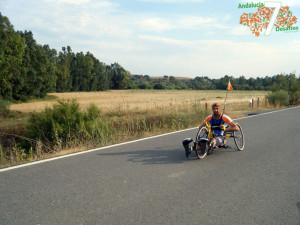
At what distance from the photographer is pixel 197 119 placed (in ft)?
44.2

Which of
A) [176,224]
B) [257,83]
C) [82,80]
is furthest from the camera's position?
[257,83]

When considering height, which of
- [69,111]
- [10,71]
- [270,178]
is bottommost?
[270,178]

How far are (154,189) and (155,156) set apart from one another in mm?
2112

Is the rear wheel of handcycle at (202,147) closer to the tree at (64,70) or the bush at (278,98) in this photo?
the bush at (278,98)

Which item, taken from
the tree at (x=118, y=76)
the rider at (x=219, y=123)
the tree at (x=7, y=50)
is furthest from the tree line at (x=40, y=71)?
the tree at (x=118, y=76)

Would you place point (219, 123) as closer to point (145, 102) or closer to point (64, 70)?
point (145, 102)

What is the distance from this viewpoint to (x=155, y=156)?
6.60m

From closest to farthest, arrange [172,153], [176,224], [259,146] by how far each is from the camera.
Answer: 1. [176,224]
2. [172,153]
3. [259,146]

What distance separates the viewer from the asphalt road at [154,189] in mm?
3596

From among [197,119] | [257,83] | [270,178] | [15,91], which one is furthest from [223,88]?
[270,178]

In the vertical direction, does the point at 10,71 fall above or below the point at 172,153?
above

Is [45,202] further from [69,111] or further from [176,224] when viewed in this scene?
[69,111]

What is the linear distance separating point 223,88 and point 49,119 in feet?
376

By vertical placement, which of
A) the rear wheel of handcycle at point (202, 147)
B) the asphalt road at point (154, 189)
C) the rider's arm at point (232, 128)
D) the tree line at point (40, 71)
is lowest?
the asphalt road at point (154, 189)
